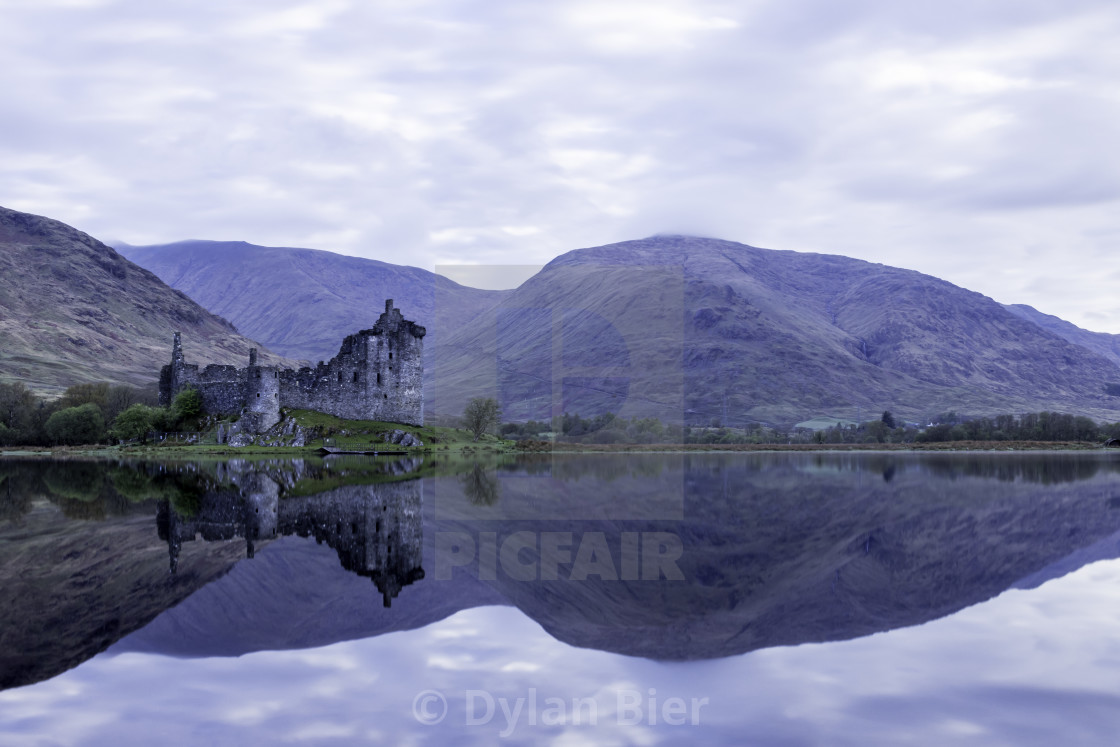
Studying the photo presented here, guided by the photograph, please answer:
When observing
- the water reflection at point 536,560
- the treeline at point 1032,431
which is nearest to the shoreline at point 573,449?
the treeline at point 1032,431

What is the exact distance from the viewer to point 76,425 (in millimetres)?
67250

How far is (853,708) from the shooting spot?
22.5ft

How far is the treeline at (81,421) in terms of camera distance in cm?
6425

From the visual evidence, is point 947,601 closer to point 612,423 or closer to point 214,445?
point 214,445

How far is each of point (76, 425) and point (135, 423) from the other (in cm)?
769

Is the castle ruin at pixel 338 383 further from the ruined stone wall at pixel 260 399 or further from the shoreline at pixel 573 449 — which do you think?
the shoreline at pixel 573 449

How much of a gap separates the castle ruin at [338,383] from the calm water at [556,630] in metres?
47.6

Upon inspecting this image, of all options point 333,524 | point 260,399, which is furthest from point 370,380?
point 333,524

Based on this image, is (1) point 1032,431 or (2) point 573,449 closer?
(2) point 573,449

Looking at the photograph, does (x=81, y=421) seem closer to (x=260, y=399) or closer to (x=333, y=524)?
(x=260, y=399)

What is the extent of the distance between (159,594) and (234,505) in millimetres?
11841

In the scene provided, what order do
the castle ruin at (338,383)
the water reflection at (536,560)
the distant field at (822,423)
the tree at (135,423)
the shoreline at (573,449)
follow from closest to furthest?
the water reflection at (536,560), the shoreline at (573,449), the tree at (135,423), the castle ruin at (338,383), the distant field at (822,423)

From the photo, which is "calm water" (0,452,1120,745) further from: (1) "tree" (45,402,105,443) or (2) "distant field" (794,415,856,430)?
(2) "distant field" (794,415,856,430)

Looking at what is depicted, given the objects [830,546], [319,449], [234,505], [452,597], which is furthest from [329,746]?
[319,449]
